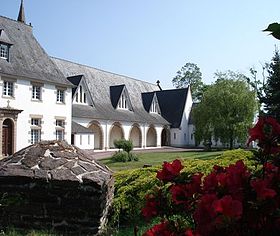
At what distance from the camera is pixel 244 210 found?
5.70 feet

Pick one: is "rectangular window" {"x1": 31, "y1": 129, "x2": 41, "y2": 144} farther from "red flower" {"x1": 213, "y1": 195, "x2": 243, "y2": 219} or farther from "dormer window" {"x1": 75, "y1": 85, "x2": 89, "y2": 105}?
"red flower" {"x1": 213, "y1": 195, "x2": 243, "y2": 219}

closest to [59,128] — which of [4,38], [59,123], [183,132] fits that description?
[59,123]

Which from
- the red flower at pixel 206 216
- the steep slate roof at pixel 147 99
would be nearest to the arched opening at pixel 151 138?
the steep slate roof at pixel 147 99

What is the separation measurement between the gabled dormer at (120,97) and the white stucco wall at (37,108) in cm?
1352

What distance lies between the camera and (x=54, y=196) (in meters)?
6.54

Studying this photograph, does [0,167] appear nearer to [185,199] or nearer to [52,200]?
[52,200]

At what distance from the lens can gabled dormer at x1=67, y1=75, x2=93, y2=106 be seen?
3972cm

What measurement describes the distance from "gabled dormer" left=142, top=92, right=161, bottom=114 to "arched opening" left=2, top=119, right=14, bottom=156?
2801 cm

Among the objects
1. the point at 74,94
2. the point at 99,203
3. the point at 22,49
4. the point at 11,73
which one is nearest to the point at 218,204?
the point at 99,203

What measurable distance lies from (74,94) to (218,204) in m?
39.0

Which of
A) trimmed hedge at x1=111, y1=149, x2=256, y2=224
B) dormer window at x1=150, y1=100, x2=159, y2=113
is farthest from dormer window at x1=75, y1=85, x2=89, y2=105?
trimmed hedge at x1=111, y1=149, x2=256, y2=224

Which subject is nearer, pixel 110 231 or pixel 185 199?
pixel 185 199

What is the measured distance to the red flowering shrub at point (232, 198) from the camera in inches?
61.2

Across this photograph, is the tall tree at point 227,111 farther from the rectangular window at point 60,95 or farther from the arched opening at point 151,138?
the rectangular window at point 60,95
